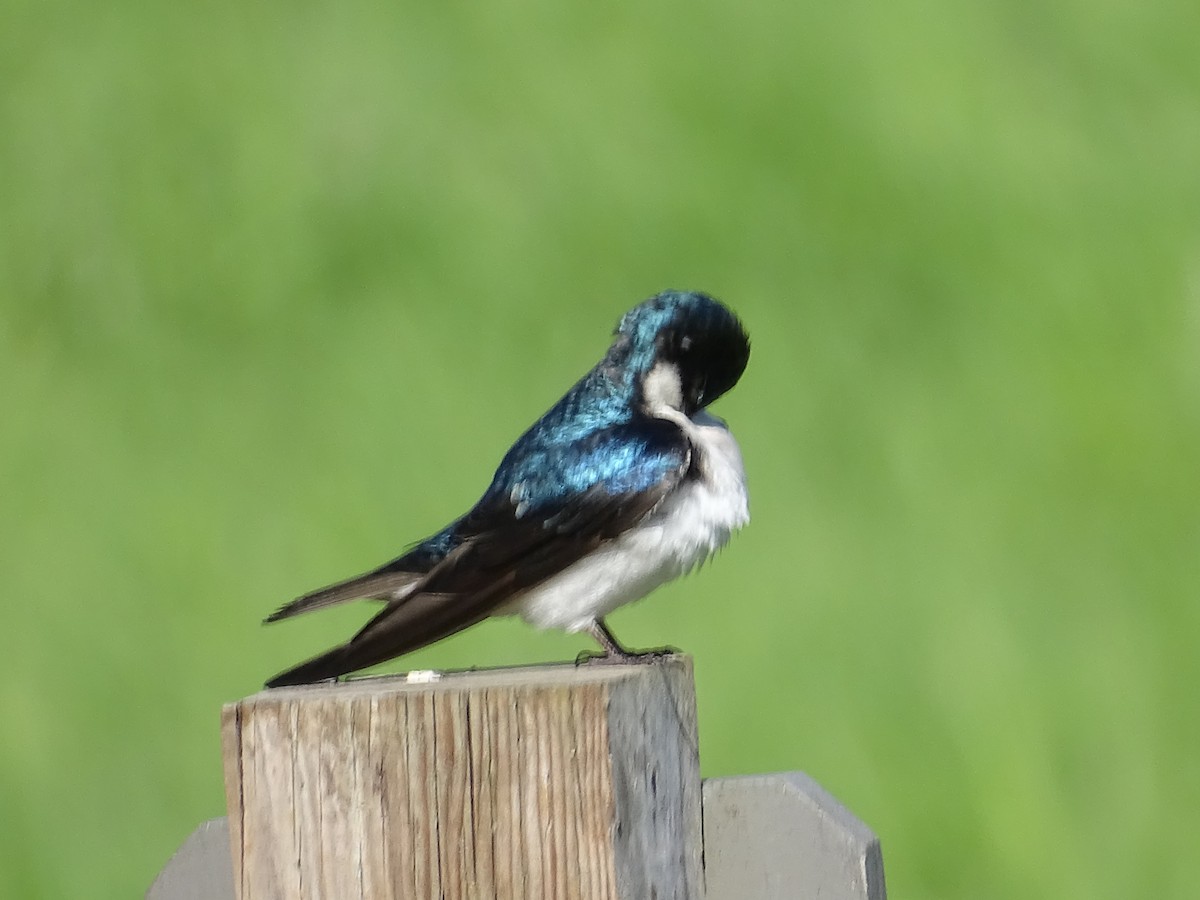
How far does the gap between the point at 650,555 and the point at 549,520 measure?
0.53ft

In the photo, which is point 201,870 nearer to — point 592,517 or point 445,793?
point 445,793

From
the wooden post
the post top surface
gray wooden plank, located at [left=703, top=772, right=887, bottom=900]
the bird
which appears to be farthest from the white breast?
the wooden post

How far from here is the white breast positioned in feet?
7.49

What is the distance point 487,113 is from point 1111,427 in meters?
1.56

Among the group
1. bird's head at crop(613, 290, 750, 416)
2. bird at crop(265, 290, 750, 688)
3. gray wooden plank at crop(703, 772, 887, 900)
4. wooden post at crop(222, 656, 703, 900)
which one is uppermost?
bird's head at crop(613, 290, 750, 416)

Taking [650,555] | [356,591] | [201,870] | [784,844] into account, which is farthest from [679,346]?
[201,870]

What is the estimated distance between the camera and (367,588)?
229cm

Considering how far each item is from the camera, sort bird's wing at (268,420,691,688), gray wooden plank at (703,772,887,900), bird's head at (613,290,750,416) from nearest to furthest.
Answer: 1. gray wooden plank at (703,772,887,900)
2. bird's wing at (268,420,691,688)
3. bird's head at (613,290,750,416)

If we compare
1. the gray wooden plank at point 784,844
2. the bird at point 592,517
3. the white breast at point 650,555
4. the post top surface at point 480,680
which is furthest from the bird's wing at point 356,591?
the gray wooden plank at point 784,844

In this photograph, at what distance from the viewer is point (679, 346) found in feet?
8.27

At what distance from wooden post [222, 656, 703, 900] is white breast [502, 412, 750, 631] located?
0.85m

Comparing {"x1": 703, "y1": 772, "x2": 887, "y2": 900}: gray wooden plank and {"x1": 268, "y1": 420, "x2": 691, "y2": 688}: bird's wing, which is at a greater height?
{"x1": 268, "y1": 420, "x2": 691, "y2": 688}: bird's wing

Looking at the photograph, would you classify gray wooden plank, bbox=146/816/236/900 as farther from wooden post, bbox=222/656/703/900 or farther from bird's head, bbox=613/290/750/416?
bird's head, bbox=613/290/750/416

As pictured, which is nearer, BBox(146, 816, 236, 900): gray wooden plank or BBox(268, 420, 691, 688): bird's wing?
BBox(146, 816, 236, 900): gray wooden plank
